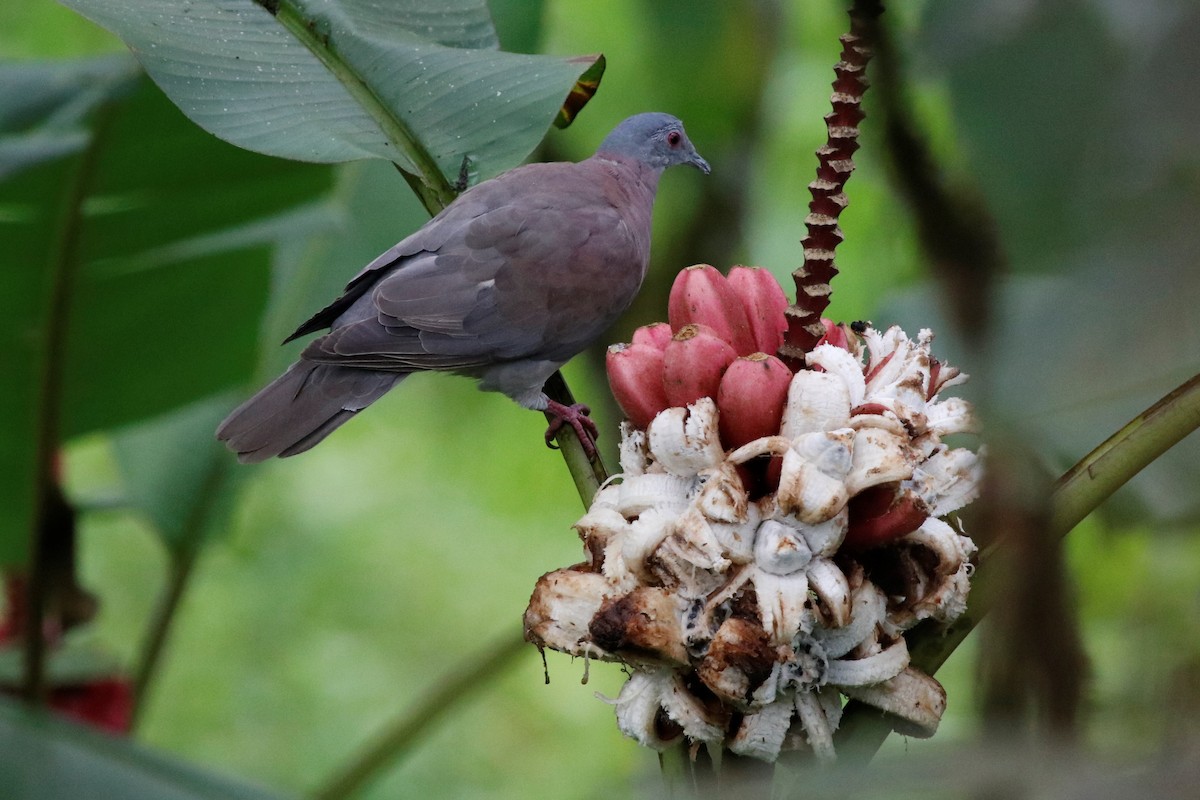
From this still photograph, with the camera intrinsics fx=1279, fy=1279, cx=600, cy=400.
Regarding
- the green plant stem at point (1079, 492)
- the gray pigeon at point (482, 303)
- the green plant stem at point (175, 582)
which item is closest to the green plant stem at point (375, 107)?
the gray pigeon at point (482, 303)

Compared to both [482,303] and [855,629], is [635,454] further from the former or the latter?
[482,303]

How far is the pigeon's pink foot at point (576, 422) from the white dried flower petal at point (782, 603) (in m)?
0.38

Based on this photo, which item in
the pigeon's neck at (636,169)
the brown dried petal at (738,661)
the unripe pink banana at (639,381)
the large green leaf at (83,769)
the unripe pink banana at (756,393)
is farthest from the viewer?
the pigeon's neck at (636,169)

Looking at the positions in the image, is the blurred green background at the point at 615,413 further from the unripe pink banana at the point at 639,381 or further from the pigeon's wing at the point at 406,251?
the pigeon's wing at the point at 406,251

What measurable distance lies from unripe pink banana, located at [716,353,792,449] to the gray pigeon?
0.83 meters

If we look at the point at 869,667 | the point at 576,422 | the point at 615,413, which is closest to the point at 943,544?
the point at 869,667

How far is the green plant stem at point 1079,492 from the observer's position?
1.02 m

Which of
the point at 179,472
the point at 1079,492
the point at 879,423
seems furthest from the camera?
the point at 179,472

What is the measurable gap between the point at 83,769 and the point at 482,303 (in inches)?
43.7

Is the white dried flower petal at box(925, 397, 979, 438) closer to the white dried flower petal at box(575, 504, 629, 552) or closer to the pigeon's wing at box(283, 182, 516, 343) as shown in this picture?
the white dried flower petal at box(575, 504, 629, 552)

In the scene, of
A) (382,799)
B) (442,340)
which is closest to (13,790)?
(442,340)

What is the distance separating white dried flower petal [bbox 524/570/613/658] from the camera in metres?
1.20

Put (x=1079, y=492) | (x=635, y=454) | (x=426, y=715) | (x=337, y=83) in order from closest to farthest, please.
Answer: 1. (x=1079, y=492)
2. (x=635, y=454)
3. (x=337, y=83)
4. (x=426, y=715)

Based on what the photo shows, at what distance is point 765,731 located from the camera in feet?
3.81
